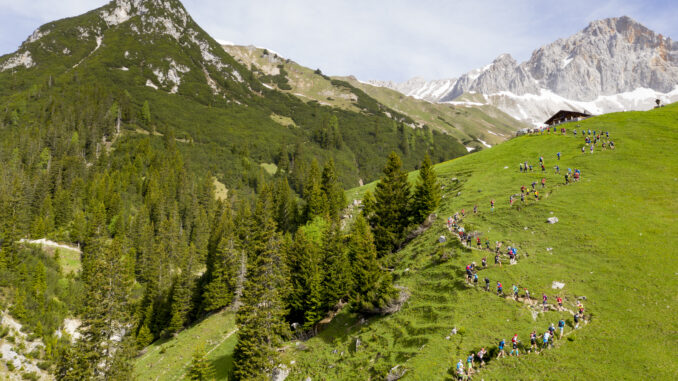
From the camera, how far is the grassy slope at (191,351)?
51.7 m

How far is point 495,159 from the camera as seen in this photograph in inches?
3406

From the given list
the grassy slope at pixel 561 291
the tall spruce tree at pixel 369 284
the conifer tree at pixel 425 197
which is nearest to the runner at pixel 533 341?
the grassy slope at pixel 561 291

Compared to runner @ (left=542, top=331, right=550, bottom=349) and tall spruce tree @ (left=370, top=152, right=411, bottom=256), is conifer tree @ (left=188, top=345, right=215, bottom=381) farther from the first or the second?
runner @ (left=542, top=331, right=550, bottom=349)

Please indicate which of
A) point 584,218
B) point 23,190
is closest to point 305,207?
point 584,218

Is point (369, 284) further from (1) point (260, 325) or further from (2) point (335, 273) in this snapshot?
(1) point (260, 325)

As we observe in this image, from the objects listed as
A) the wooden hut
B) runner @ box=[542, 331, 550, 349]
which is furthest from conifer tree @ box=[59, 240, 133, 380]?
the wooden hut

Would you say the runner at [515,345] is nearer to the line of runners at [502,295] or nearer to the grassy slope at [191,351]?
the line of runners at [502,295]

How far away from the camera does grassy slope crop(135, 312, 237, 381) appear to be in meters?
51.7

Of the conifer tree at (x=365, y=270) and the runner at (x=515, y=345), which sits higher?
the conifer tree at (x=365, y=270)

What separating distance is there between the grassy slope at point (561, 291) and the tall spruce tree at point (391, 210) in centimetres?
503

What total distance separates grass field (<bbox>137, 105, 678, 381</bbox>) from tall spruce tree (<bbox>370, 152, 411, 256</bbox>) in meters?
5.02

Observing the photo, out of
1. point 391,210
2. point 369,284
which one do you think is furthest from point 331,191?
point 369,284

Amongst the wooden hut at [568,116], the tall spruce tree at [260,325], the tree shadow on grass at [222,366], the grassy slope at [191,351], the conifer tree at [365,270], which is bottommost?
the grassy slope at [191,351]

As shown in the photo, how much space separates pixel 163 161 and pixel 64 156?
114ft
